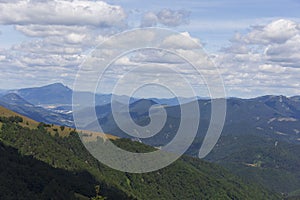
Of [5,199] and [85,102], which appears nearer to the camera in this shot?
[85,102]

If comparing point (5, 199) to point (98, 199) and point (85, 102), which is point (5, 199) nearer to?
point (98, 199)

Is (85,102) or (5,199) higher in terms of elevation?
(85,102)

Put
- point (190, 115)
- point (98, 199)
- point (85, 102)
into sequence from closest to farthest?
point (85, 102), point (98, 199), point (190, 115)

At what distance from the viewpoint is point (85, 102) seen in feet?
288

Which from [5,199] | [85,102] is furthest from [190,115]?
[5,199]

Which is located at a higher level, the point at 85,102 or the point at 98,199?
the point at 85,102

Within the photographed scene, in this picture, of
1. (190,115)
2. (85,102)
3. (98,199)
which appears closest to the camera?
(85,102)

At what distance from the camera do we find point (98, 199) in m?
104

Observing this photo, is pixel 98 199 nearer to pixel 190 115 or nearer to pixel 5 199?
pixel 190 115

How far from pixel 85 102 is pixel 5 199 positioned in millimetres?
130570

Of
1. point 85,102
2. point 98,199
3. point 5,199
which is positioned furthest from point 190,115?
point 5,199

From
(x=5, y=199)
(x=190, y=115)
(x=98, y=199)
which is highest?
(x=190, y=115)

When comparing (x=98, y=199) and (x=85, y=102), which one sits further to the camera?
(x=98, y=199)

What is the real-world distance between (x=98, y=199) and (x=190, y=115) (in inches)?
1670
